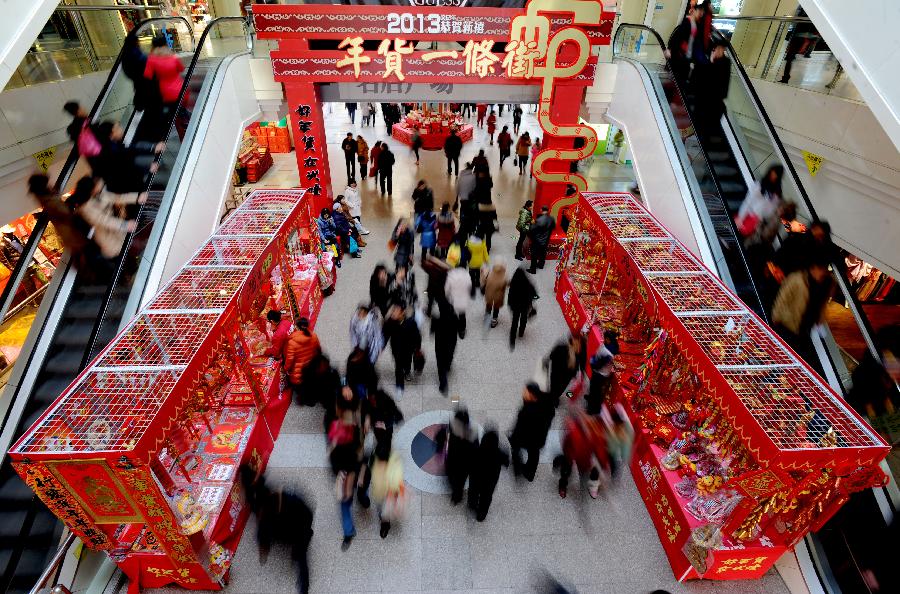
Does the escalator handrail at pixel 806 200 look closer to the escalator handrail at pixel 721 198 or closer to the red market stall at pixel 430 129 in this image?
the escalator handrail at pixel 721 198

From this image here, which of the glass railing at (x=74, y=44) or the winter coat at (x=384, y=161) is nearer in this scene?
the glass railing at (x=74, y=44)

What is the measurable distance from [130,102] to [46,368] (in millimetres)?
4885

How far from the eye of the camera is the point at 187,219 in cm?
747

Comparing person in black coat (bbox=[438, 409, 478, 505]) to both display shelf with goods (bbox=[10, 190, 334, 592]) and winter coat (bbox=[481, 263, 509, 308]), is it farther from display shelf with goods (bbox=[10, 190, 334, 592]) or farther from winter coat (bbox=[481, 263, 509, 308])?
winter coat (bbox=[481, 263, 509, 308])

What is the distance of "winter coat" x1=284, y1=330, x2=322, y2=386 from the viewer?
595 cm

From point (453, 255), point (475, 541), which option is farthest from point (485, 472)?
point (453, 255)

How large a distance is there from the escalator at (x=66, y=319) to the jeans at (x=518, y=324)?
18.6ft

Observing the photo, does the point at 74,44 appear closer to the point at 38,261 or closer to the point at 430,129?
the point at 38,261

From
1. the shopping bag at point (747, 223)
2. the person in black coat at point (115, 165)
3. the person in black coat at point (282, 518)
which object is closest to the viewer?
the person in black coat at point (282, 518)

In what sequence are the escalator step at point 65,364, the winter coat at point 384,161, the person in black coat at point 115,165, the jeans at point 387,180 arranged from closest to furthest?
the escalator step at point 65,364 < the person in black coat at point 115,165 < the winter coat at point 384,161 < the jeans at point 387,180

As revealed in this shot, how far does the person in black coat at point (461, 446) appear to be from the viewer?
4.77 meters

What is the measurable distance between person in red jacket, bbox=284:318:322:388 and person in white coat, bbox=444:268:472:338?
2177mm

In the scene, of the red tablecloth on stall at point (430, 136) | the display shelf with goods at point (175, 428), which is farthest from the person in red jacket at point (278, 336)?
the red tablecloth on stall at point (430, 136)

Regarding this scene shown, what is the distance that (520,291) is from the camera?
744 centimetres
